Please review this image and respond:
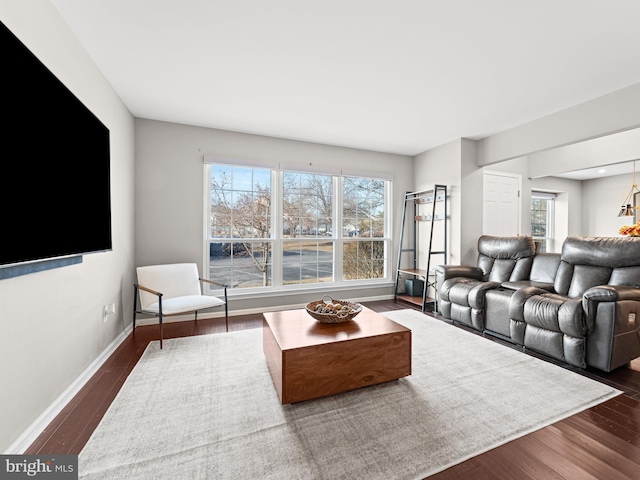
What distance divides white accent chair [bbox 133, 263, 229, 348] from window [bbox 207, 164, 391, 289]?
49 cm

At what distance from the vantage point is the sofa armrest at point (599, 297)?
225 cm

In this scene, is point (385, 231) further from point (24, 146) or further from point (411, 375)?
point (24, 146)

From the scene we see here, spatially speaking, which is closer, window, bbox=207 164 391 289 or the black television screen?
the black television screen

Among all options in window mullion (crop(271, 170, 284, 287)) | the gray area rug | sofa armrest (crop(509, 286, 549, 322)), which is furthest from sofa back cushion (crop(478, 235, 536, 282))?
→ window mullion (crop(271, 170, 284, 287))

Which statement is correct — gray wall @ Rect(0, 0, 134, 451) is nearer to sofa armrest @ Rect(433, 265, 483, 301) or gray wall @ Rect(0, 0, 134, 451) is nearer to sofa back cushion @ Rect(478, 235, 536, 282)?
sofa armrest @ Rect(433, 265, 483, 301)

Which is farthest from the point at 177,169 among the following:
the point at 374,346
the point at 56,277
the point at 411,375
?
the point at 411,375

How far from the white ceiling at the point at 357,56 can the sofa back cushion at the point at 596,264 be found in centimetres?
151

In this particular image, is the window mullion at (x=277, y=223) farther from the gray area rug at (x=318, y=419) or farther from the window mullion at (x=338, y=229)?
the gray area rug at (x=318, y=419)

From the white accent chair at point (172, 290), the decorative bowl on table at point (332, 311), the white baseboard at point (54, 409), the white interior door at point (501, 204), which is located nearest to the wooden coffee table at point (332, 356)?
the decorative bowl on table at point (332, 311)

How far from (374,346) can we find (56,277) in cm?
213

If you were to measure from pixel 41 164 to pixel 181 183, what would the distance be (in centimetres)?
228

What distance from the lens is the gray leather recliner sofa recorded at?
2289 mm

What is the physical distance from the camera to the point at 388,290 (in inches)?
198

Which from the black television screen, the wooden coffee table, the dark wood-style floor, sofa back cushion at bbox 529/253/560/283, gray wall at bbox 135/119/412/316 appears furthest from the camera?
gray wall at bbox 135/119/412/316
